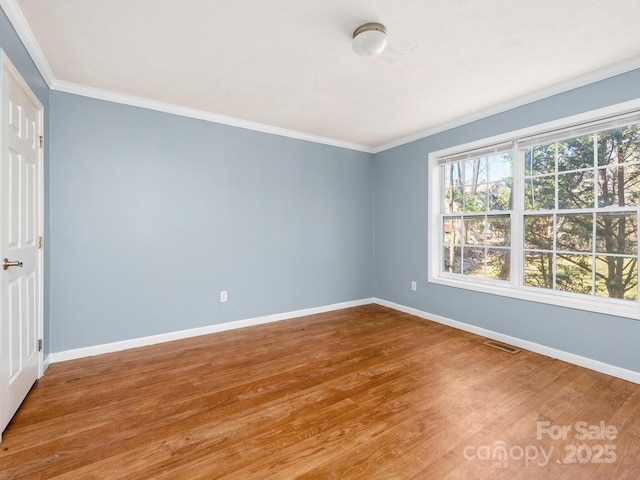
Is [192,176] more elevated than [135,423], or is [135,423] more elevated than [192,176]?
[192,176]

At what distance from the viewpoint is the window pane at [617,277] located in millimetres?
2473

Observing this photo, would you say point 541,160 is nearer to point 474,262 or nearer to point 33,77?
point 474,262

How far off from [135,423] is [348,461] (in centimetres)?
136

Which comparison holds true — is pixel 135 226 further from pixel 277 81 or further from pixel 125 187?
pixel 277 81

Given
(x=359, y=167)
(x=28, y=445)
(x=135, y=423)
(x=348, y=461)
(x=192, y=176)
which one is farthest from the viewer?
(x=359, y=167)

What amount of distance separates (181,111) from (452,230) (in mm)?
3582

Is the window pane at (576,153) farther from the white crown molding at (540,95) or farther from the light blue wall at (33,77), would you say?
the light blue wall at (33,77)

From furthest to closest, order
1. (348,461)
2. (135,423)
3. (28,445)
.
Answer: (135,423) → (28,445) → (348,461)

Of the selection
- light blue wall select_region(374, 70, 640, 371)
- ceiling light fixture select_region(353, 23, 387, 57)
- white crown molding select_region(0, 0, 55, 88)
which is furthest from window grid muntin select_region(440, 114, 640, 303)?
white crown molding select_region(0, 0, 55, 88)

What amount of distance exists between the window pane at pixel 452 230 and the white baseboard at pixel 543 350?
1.01 m

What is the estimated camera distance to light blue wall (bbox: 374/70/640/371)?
2.46 metres

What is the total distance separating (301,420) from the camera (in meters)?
1.88

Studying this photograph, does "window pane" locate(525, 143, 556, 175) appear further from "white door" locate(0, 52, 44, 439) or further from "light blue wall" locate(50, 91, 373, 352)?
"white door" locate(0, 52, 44, 439)

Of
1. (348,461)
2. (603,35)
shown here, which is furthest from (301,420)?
(603,35)
